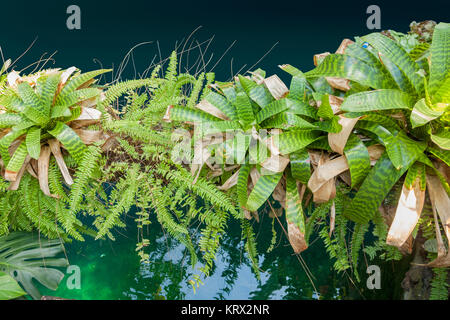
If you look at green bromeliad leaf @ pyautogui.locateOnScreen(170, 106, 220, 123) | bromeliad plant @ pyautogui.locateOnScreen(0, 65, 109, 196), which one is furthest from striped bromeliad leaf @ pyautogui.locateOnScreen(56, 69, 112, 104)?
green bromeliad leaf @ pyautogui.locateOnScreen(170, 106, 220, 123)

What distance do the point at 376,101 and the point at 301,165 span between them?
0.91 ft

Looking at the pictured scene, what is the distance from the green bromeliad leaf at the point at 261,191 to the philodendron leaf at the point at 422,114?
0.41 metres

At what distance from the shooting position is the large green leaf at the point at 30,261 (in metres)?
1.61

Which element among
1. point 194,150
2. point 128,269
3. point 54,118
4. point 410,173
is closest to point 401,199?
point 410,173

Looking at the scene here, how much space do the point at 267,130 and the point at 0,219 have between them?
3.79 feet

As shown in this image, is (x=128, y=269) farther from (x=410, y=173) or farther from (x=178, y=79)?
(x=410, y=173)

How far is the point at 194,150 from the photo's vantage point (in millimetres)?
1109

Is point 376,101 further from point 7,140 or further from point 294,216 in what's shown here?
point 7,140

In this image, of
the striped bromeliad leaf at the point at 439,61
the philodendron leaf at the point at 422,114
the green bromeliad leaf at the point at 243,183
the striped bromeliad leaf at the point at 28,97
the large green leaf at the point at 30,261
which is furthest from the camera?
the large green leaf at the point at 30,261

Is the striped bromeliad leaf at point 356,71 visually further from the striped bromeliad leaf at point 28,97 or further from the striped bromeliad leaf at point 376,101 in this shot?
the striped bromeliad leaf at point 28,97

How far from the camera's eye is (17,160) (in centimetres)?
115

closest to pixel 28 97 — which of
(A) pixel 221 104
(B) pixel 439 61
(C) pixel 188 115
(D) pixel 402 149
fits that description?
(C) pixel 188 115

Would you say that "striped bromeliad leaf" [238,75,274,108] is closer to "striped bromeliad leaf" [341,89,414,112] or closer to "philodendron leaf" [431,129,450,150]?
"striped bromeliad leaf" [341,89,414,112]

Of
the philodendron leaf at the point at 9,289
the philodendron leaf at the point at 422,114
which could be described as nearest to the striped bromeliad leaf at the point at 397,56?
the philodendron leaf at the point at 422,114
